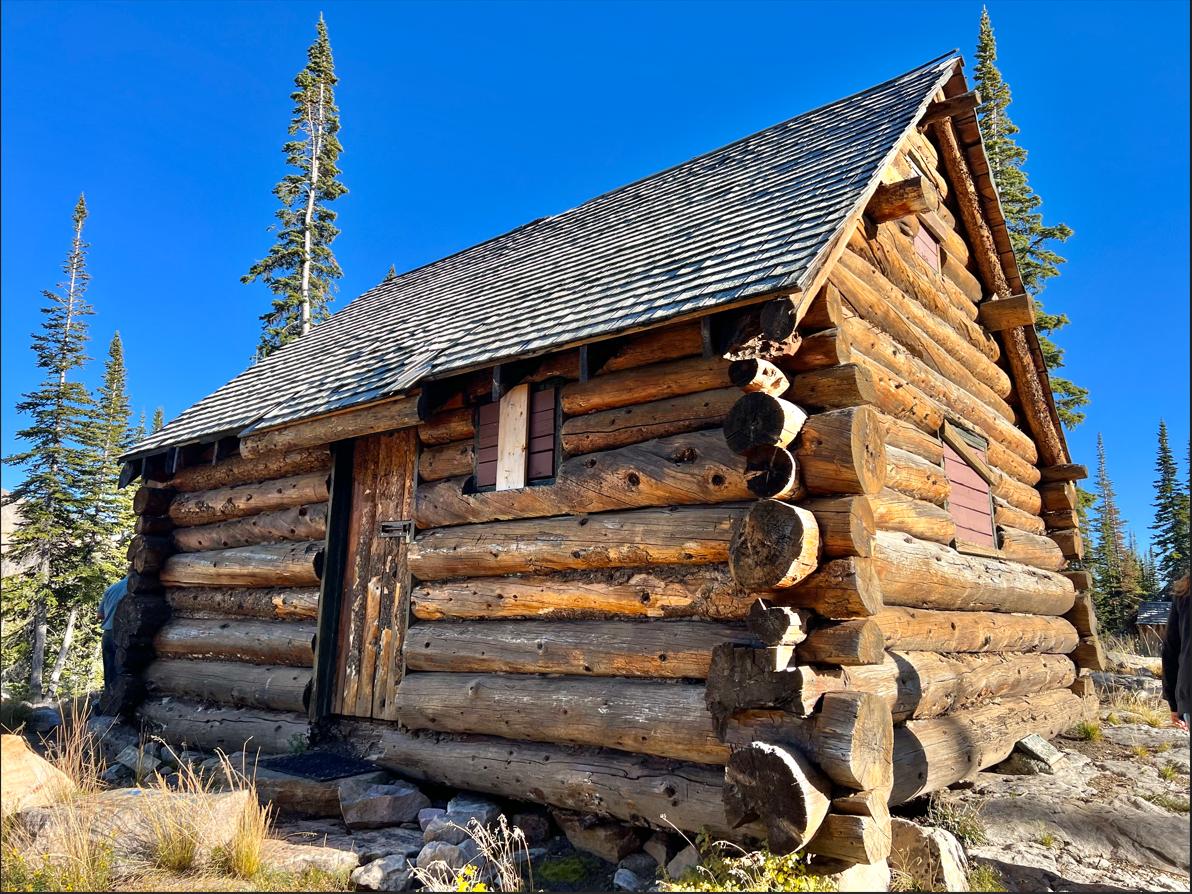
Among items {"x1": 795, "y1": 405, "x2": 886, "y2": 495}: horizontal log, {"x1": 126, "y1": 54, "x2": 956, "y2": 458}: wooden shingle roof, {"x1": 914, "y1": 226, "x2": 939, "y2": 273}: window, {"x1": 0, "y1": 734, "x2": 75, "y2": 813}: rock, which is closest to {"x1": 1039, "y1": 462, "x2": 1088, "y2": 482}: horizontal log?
{"x1": 914, "y1": 226, "x2": 939, "y2": 273}: window

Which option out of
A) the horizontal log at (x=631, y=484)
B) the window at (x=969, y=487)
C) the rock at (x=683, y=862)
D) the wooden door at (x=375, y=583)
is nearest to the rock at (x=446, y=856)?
the rock at (x=683, y=862)

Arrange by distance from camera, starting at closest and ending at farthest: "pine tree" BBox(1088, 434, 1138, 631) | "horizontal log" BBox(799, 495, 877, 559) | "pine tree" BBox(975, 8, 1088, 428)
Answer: "horizontal log" BBox(799, 495, 877, 559), "pine tree" BBox(975, 8, 1088, 428), "pine tree" BBox(1088, 434, 1138, 631)

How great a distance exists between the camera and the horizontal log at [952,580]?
6.30 m

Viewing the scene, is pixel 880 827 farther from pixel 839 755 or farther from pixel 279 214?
pixel 279 214

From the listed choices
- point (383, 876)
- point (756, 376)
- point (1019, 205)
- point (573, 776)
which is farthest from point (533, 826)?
point (1019, 205)

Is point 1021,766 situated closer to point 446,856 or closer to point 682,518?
point 682,518

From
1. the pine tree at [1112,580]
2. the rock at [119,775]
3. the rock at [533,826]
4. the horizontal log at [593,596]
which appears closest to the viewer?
the horizontal log at [593,596]

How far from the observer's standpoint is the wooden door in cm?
830

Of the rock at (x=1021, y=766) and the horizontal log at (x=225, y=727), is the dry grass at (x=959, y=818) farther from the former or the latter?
the horizontal log at (x=225, y=727)

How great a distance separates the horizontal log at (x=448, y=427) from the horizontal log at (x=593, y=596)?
4.86 ft

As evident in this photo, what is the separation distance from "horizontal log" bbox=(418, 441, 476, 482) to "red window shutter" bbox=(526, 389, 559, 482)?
32.1 inches

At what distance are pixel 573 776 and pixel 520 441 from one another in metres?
2.92

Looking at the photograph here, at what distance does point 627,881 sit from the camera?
5438 millimetres

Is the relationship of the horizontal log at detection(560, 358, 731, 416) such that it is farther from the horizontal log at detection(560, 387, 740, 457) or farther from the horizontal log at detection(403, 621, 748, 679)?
the horizontal log at detection(403, 621, 748, 679)
